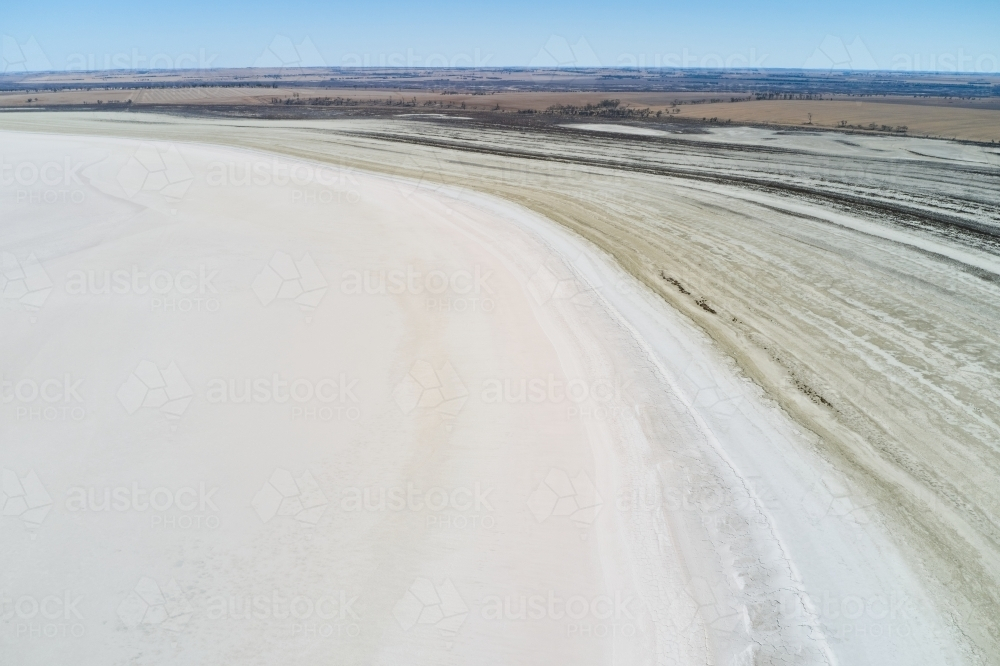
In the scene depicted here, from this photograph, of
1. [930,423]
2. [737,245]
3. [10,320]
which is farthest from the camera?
[737,245]

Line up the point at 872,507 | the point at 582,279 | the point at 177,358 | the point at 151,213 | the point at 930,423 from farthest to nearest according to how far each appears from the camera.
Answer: the point at 151,213 < the point at 582,279 < the point at 177,358 < the point at 930,423 < the point at 872,507

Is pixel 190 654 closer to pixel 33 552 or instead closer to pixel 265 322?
pixel 33 552

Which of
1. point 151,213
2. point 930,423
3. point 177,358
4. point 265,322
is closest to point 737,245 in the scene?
point 930,423

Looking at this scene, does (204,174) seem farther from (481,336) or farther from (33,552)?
(33,552)

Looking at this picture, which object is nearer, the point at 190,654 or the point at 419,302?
the point at 190,654

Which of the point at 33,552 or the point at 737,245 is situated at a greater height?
the point at 33,552

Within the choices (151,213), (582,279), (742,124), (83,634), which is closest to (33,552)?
(83,634)
